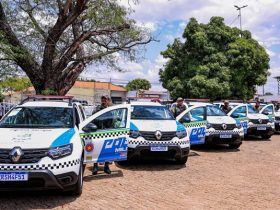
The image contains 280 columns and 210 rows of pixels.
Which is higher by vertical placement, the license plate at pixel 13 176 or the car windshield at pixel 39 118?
the car windshield at pixel 39 118

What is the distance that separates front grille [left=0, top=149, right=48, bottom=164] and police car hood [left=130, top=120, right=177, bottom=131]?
3.86m

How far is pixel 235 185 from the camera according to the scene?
7.95 meters

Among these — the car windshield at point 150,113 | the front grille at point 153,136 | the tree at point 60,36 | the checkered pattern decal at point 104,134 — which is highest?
the tree at point 60,36

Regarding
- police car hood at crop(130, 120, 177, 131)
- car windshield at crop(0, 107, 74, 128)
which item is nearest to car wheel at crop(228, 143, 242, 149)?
police car hood at crop(130, 120, 177, 131)

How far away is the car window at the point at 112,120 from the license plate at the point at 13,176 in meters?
2.52

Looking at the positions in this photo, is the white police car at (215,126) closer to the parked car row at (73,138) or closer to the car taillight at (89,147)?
the parked car row at (73,138)

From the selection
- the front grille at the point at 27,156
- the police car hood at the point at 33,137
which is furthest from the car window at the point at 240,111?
the front grille at the point at 27,156

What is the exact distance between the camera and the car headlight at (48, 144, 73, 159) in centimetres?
619

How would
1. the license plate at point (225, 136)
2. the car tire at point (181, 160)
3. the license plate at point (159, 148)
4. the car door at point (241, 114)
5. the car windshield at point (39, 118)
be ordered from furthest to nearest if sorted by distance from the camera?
1. the car door at point (241, 114)
2. the license plate at point (225, 136)
3. the car tire at point (181, 160)
4. the license plate at point (159, 148)
5. the car windshield at point (39, 118)

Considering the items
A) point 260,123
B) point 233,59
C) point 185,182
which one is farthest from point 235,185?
point 233,59

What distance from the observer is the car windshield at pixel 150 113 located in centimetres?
1073

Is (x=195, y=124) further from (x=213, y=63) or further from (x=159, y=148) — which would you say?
(x=213, y=63)

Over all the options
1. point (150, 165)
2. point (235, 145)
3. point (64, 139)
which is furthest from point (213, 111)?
point (64, 139)

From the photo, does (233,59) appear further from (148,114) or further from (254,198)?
(254,198)
